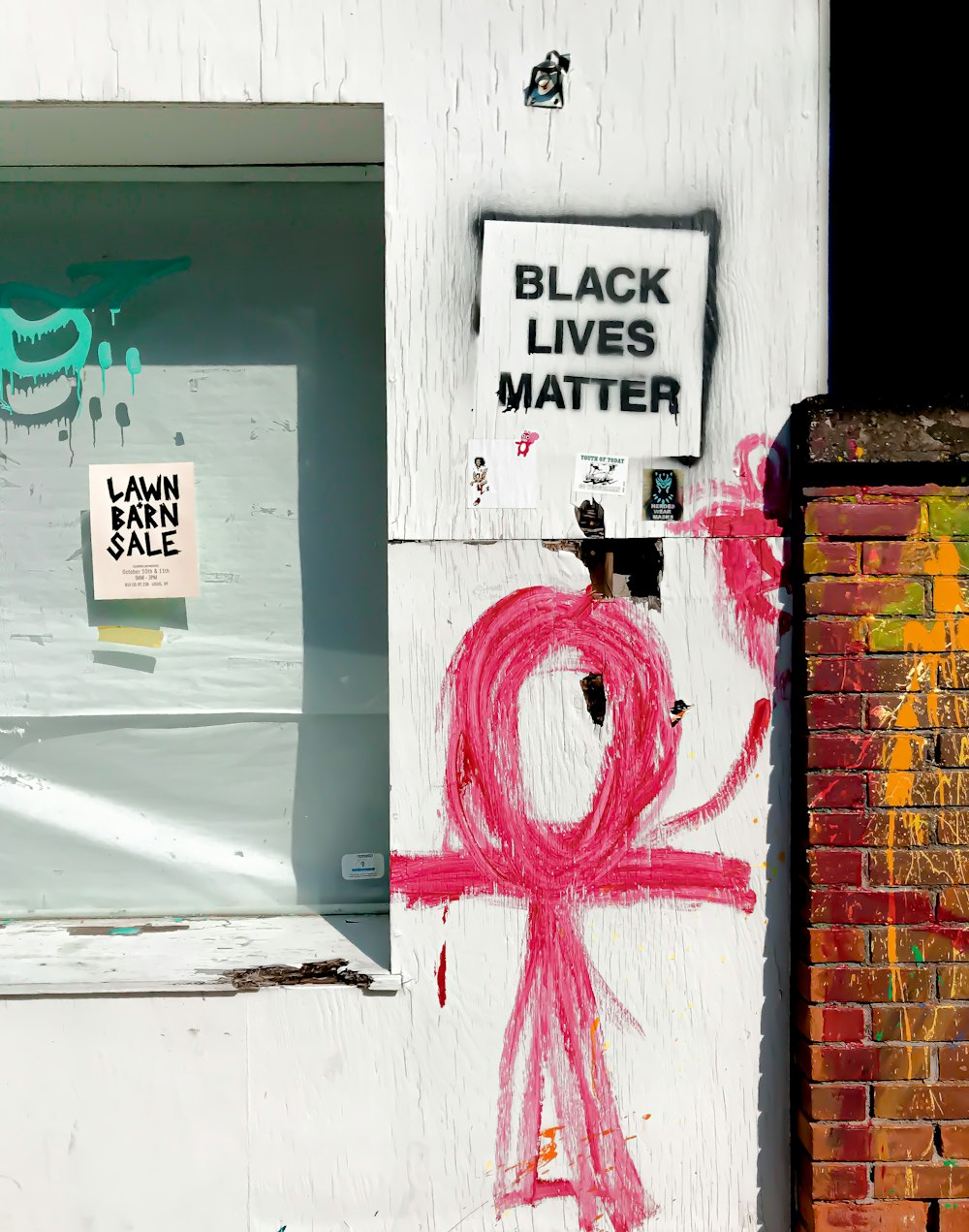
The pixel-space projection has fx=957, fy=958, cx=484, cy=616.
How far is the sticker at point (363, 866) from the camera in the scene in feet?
8.81

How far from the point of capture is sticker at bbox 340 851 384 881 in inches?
106

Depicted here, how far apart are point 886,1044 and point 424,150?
235 cm

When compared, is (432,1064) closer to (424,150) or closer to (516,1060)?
(516,1060)

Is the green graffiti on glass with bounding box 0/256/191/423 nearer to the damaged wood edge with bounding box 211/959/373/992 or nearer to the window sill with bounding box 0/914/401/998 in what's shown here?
the window sill with bounding box 0/914/401/998

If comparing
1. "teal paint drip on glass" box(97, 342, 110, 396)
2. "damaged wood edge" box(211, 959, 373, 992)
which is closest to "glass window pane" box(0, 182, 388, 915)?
"teal paint drip on glass" box(97, 342, 110, 396)

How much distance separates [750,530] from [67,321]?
1931 millimetres

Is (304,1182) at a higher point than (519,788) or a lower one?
lower

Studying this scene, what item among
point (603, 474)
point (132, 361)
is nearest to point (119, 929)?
point (132, 361)

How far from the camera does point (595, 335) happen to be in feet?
7.51

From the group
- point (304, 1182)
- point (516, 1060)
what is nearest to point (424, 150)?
point (516, 1060)

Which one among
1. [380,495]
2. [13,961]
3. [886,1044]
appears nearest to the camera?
[886,1044]

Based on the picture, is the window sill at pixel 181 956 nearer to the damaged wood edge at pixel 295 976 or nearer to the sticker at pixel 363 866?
the damaged wood edge at pixel 295 976

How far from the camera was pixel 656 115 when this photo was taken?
89.2 inches

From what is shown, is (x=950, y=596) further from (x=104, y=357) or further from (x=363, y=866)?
(x=104, y=357)
